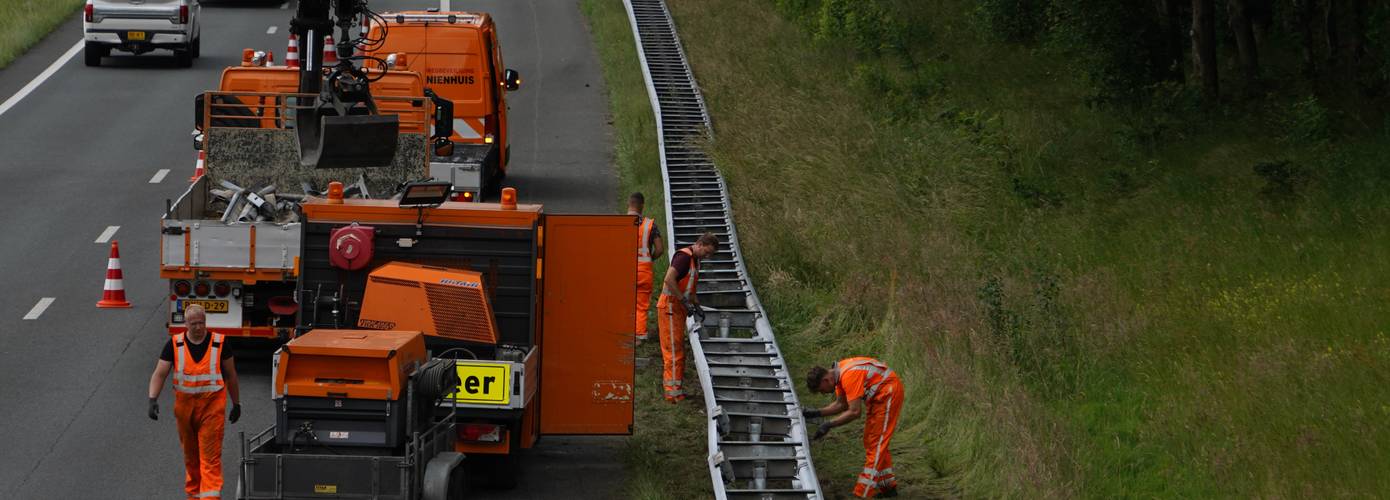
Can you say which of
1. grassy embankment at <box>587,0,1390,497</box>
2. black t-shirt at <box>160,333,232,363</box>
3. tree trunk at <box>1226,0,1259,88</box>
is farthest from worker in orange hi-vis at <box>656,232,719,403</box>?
tree trunk at <box>1226,0,1259,88</box>

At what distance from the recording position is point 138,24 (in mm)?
33188

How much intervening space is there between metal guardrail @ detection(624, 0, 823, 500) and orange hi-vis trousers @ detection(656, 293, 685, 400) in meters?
0.19

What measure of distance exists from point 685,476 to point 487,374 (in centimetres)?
189

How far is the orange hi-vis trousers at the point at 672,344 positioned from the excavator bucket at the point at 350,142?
10.2 ft

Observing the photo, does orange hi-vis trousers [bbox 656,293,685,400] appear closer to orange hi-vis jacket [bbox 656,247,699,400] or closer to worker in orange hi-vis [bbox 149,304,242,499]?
orange hi-vis jacket [bbox 656,247,699,400]

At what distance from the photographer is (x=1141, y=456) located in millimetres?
12430

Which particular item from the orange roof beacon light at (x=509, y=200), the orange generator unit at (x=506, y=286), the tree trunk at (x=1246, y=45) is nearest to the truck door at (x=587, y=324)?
the orange generator unit at (x=506, y=286)

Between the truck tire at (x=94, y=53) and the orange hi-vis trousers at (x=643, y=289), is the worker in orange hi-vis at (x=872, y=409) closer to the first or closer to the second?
the orange hi-vis trousers at (x=643, y=289)

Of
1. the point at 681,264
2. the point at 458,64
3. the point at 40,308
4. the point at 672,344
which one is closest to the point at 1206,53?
the point at 458,64

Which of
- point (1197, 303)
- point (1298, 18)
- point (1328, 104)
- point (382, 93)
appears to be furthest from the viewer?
point (1298, 18)

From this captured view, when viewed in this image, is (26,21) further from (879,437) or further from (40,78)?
(879,437)

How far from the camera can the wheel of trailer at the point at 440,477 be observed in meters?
11.1

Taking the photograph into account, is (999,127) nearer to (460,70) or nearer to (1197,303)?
(460,70)

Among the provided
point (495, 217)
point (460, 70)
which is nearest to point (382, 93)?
point (460, 70)
